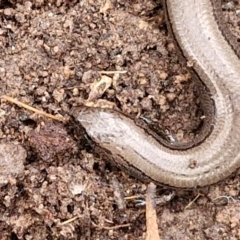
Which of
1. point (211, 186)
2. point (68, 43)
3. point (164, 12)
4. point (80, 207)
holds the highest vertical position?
point (164, 12)

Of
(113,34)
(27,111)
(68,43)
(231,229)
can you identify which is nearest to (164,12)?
(113,34)

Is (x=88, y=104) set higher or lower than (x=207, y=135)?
lower

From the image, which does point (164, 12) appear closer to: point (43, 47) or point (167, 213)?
point (43, 47)

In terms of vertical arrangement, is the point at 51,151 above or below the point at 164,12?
below

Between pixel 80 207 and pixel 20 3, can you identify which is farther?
pixel 20 3

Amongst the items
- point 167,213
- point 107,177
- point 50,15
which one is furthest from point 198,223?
point 50,15

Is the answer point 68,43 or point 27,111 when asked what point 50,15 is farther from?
point 27,111
